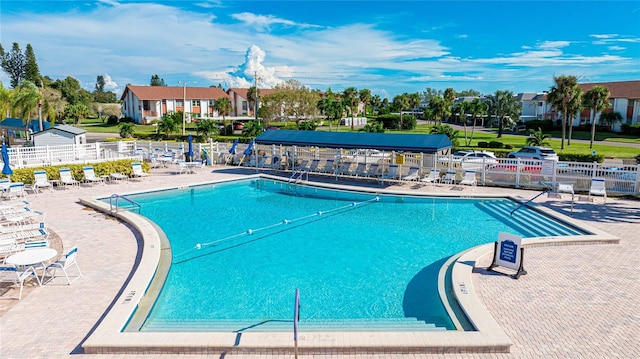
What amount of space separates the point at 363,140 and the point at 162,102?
59167 mm

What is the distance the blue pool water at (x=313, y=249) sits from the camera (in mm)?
8445

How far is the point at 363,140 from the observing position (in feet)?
69.6

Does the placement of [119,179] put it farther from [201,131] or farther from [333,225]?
[201,131]

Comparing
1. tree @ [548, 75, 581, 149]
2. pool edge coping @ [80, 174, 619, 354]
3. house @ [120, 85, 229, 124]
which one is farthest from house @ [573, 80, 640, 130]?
house @ [120, 85, 229, 124]

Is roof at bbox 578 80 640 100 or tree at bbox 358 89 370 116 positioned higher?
tree at bbox 358 89 370 116

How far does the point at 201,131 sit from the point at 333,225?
1456 inches

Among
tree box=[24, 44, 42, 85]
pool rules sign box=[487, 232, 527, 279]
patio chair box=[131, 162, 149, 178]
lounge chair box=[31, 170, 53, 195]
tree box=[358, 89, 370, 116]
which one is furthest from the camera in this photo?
tree box=[358, 89, 370, 116]

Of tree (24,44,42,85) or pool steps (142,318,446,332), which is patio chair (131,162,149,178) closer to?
pool steps (142,318,446,332)

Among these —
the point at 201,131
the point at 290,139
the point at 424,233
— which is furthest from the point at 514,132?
the point at 424,233

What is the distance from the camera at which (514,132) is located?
6222cm

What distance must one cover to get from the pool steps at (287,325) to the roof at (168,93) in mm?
67950

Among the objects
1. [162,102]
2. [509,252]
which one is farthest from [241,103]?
[509,252]

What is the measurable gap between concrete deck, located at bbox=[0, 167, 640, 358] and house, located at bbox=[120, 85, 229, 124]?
2394 inches

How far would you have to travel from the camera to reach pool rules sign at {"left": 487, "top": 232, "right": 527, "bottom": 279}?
9.33 m
